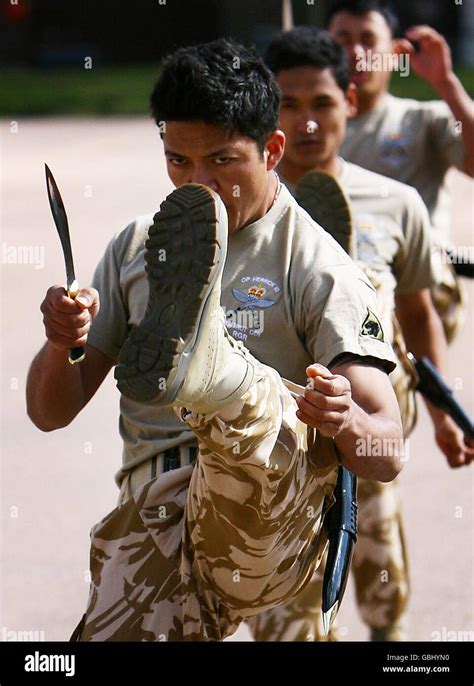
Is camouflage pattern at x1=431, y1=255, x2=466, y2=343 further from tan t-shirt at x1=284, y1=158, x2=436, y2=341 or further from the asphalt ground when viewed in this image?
the asphalt ground

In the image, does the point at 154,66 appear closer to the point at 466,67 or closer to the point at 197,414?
the point at 466,67

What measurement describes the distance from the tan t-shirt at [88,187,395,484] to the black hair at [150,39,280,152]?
0.22m

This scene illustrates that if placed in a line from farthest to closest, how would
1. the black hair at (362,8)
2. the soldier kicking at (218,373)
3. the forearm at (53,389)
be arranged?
the black hair at (362,8)
the forearm at (53,389)
the soldier kicking at (218,373)

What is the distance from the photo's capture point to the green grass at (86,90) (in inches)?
835

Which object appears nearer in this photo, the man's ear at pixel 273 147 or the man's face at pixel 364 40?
the man's ear at pixel 273 147

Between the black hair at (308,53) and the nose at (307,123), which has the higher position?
the black hair at (308,53)

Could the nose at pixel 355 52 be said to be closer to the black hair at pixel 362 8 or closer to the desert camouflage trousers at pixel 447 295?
the black hair at pixel 362 8

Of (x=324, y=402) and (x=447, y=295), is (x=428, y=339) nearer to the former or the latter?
(x=447, y=295)

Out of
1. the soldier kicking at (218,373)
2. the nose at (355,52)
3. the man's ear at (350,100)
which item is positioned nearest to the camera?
the soldier kicking at (218,373)

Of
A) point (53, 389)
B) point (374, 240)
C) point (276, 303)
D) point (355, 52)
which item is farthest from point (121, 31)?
point (276, 303)

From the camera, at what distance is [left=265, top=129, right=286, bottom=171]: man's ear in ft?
11.2

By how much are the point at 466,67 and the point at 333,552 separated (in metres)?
→ 23.3

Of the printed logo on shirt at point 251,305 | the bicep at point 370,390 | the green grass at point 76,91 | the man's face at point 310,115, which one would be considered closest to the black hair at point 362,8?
the man's face at point 310,115

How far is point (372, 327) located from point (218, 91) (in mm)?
617
